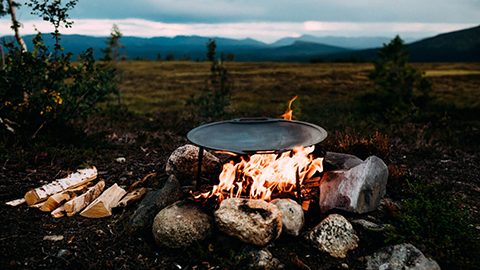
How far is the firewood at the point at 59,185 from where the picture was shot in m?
6.18

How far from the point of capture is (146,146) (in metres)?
10.2

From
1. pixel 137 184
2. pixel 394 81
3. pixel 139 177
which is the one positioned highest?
pixel 394 81

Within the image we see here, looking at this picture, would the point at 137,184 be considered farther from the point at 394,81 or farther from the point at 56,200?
the point at 394,81

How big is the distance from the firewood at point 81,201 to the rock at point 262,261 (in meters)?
3.08

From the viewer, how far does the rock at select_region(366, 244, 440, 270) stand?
4.36 m

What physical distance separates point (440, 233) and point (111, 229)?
14.8ft

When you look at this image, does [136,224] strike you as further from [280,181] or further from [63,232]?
[280,181]

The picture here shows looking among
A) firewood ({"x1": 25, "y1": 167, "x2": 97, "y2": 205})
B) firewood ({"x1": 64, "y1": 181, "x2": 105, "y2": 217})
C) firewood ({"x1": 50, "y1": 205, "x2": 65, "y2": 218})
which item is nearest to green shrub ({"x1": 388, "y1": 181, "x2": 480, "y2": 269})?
firewood ({"x1": 64, "y1": 181, "x2": 105, "y2": 217})

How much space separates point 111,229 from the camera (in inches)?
217

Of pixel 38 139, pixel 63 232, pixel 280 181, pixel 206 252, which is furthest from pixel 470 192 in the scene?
pixel 38 139

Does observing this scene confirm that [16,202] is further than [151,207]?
Yes

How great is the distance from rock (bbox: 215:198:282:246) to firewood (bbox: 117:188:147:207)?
1.99 metres

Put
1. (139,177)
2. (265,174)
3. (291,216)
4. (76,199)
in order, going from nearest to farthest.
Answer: (291,216) < (265,174) < (76,199) < (139,177)

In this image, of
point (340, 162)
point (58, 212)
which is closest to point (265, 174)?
point (340, 162)
